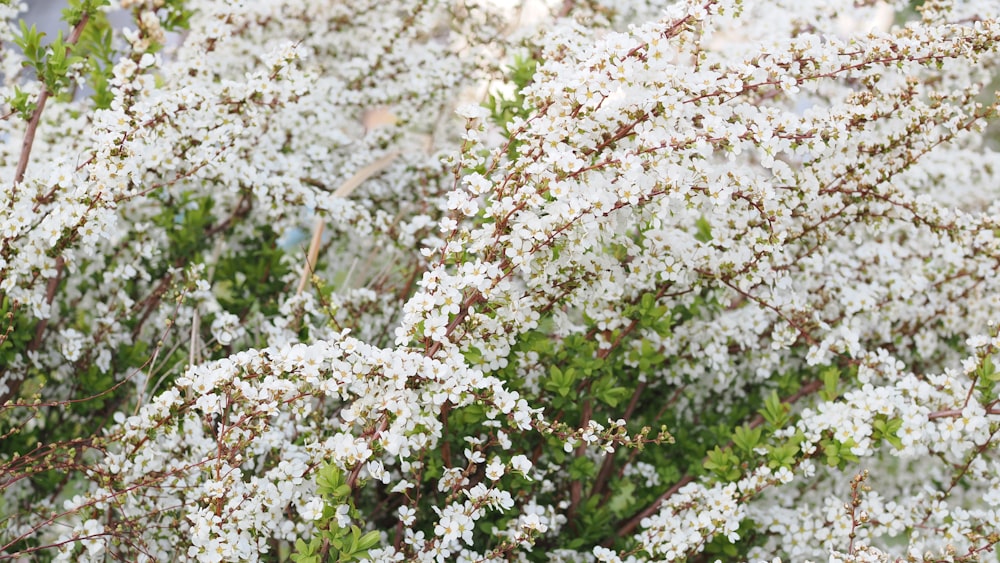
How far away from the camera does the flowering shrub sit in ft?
6.56

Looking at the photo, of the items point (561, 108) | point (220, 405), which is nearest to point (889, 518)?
point (561, 108)

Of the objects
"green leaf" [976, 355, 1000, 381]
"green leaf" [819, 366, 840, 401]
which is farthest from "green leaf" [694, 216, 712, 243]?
"green leaf" [976, 355, 1000, 381]

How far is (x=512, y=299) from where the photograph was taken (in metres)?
2.02

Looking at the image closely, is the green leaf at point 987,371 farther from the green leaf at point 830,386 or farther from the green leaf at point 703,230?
the green leaf at point 703,230

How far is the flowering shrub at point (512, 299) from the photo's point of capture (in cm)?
200

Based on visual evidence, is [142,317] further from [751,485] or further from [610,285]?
[751,485]

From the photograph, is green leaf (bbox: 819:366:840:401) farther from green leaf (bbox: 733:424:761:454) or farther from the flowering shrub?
green leaf (bbox: 733:424:761:454)

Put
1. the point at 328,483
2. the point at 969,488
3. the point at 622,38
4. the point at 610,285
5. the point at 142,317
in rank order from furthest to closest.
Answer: the point at 969,488, the point at 142,317, the point at 610,285, the point at 622,38, the point at 328,483

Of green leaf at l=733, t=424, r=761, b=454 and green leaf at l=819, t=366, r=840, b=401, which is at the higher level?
green leaf at l=819, t=366, r=840, b=401

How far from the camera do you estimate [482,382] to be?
190cm

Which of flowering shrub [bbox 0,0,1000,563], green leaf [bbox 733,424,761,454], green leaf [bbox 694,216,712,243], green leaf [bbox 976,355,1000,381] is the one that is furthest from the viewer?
green leaf [bbox 694,216,712,243]

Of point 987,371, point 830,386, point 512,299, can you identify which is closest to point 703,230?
point 830,386

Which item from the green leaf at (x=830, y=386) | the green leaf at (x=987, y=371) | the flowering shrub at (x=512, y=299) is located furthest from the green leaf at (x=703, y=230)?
the green leaf at (x=987, y=371)

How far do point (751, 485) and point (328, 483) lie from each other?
46.1 inches
